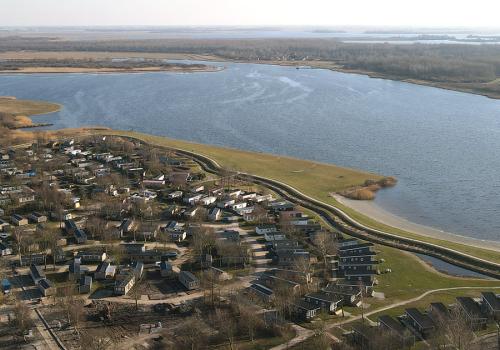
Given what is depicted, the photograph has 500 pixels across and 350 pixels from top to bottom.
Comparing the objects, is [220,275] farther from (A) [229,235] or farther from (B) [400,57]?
(B) [400,57]

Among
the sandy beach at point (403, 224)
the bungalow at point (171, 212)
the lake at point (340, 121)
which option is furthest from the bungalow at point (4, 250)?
the lake at point (340, 121)

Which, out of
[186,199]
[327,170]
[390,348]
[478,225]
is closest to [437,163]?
[327,170]

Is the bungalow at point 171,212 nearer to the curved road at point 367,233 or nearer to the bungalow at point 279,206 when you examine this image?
the bungalow at point 279,206

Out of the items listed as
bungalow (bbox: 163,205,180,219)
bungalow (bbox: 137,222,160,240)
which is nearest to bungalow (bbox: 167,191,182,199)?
bungalow (bbox: 163,205,180,219)

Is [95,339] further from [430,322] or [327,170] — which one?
[327,170]

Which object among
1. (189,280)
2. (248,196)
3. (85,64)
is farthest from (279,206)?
(85,64)

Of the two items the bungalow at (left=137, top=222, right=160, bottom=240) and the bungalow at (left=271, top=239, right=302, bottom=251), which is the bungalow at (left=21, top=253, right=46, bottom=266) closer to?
the bungalow at (left=137, top=222, right=160, bottom=240)
